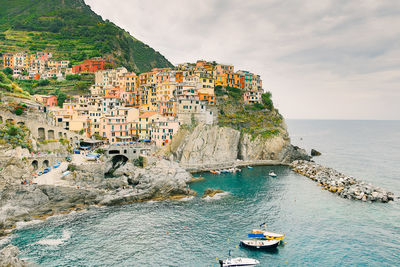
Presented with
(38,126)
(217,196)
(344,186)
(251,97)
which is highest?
(251,97)

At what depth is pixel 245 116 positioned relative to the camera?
90.4 meters

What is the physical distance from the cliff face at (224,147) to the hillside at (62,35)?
238 feet

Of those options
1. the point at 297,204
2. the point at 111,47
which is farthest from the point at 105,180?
Answer: the point at 111,47

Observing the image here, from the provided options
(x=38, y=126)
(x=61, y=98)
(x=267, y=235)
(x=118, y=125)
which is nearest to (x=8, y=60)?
(x=61, y=98)

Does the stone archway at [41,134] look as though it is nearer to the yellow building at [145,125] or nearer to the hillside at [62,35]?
the yellow building at [145,125]

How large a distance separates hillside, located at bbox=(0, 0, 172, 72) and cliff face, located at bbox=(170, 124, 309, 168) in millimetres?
72549

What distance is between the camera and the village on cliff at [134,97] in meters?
73.2

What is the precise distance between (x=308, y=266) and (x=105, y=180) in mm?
38440

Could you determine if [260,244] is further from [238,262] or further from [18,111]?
[18,111]

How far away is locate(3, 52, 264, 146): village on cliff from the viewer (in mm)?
73250

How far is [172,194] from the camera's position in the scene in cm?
5216

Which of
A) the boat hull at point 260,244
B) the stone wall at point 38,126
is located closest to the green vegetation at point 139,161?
the stone wall at point 38,126

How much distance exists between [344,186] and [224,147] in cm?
3287

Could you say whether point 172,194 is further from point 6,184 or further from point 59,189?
point 6,184
